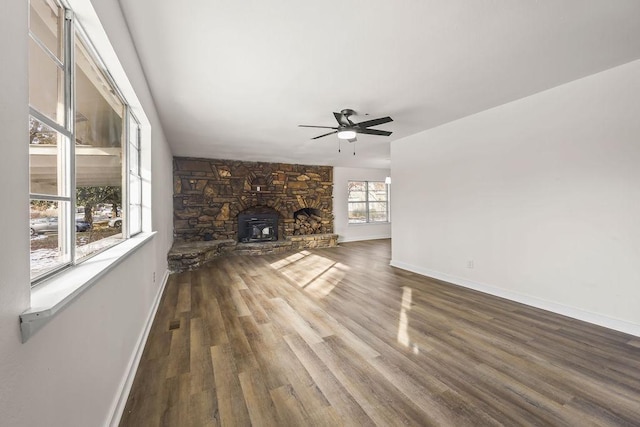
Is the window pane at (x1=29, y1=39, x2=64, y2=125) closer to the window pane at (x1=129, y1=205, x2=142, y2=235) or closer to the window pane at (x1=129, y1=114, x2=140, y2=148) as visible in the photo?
the window pane at (x1=129, y1=114, x2=140, y2=148)

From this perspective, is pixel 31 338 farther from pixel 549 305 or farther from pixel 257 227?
pixel 257 227

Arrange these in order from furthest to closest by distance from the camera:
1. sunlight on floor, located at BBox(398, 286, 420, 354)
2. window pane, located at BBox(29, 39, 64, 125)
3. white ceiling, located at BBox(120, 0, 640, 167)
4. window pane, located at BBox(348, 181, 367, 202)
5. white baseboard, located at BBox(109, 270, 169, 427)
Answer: window pane, located at BBox(348, 181, 367, 202) < sunlight on floor, located at BBox(398, 286, 420, 354) < white ceiling, located at BBox(120, 0, 640, 167) < white baseboard, located at BBox(109, 270, 169, 427) < window pane, located at BBox(29, 39, 64, 125)

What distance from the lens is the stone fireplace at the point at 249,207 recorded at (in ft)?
20.3

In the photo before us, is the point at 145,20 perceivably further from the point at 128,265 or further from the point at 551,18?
the point at 551,18

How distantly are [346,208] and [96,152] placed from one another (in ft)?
22.8

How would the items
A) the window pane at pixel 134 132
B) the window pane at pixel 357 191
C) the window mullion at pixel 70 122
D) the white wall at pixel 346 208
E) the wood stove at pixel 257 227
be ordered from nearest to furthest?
the window mullion at pixel 70 122, the window pane at pixel 134 132, the wood stove at pixel 257 227, the white wall at pixel 346 208, the window pane at pixel 357 191

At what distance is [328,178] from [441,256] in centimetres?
447

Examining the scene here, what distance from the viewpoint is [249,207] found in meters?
7.01

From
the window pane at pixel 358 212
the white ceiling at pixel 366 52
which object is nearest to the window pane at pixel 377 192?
the window pane at pixel 358 212

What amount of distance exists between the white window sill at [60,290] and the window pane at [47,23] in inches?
39.2

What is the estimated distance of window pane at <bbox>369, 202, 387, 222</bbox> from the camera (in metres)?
8.77

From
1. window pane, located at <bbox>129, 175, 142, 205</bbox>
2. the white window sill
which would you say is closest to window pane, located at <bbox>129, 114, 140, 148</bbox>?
window pane, located at <bbox>129, 175, 142, 205</bbox>

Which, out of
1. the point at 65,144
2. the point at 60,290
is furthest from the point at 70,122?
the point at 60,290

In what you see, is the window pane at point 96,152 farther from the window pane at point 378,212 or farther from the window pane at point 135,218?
the window pane at point 378,212
